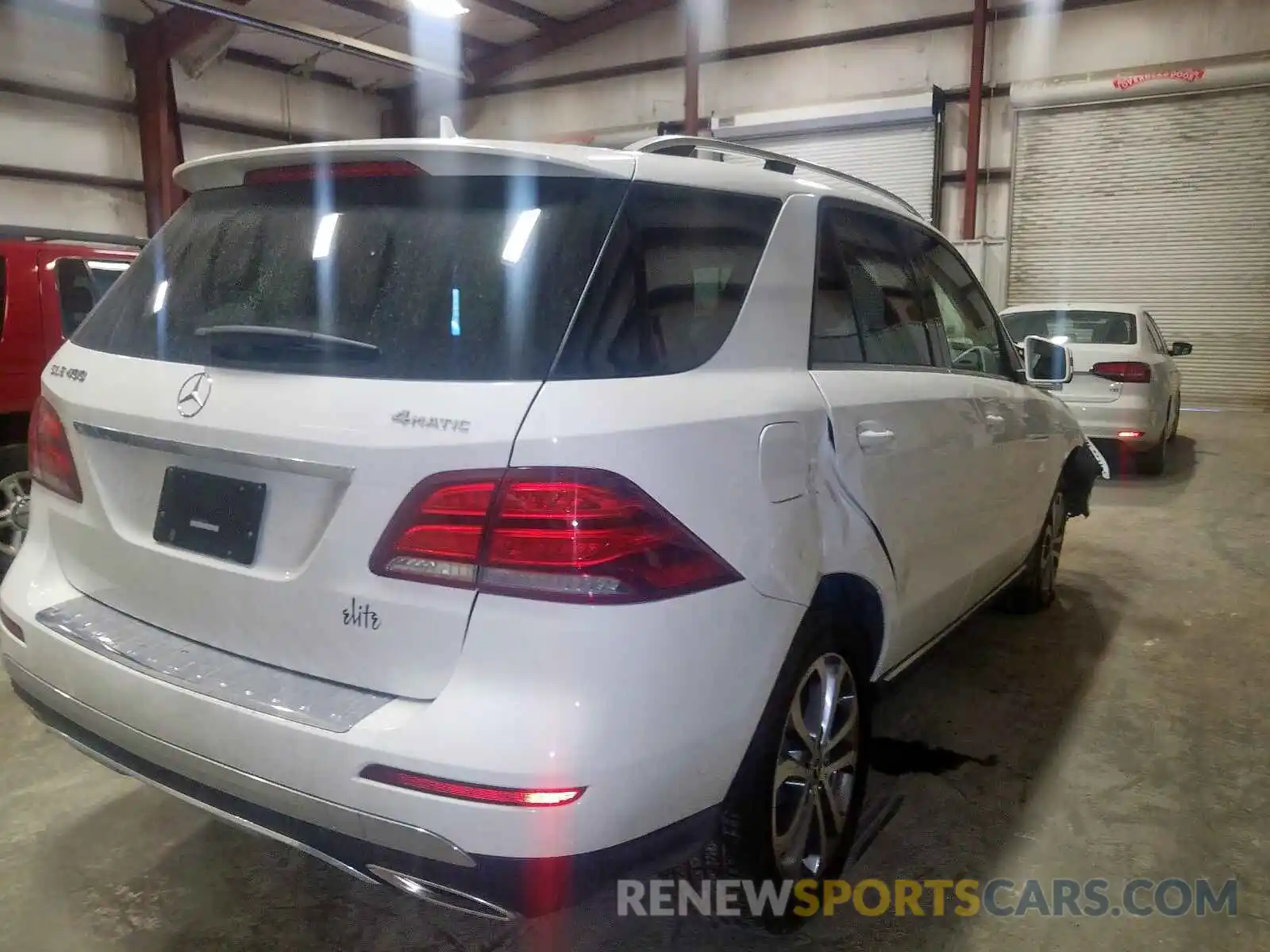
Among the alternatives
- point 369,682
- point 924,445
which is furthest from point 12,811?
point 924,445

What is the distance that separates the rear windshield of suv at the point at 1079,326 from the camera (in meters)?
7.37

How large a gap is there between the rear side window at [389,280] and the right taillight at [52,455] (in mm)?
181

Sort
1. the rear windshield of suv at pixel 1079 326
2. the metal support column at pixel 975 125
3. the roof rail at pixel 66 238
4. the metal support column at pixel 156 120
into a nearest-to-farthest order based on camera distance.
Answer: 1. the roof rail at pixel 66 238
2. the rear windshield of suv at pixel 1079 326
3. the metal support column at pixel 975 125
4. the metal support column at pixel 156 120

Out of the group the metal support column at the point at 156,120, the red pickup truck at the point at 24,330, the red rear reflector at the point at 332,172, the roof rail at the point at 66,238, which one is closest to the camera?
the red rear reflector at the point at 332,172

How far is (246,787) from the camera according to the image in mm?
1499

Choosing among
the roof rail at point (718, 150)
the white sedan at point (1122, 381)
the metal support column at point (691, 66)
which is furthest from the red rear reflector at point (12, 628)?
the metal support column at point (691, 66)

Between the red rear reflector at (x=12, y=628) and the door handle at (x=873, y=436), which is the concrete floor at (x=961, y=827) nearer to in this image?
the red rear reflector at (x=12, y=628)

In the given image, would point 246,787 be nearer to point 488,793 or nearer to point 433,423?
point 488,793

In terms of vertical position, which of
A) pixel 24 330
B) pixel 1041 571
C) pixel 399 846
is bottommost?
pixel 1041 571

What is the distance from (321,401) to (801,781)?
1239 millimetres

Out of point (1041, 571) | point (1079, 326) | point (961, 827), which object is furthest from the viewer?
point (1079, 326)

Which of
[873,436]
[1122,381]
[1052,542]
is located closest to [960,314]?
[873,436]

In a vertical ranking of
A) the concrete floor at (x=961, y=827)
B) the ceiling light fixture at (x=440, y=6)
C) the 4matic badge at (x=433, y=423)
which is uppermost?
the ceiling light fixture at (x=440, y=6)

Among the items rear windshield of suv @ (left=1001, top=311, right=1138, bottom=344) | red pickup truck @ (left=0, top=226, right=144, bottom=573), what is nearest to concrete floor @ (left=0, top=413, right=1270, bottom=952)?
red pickup truck @ (left=0, top=226, right=144, bottom=573)
